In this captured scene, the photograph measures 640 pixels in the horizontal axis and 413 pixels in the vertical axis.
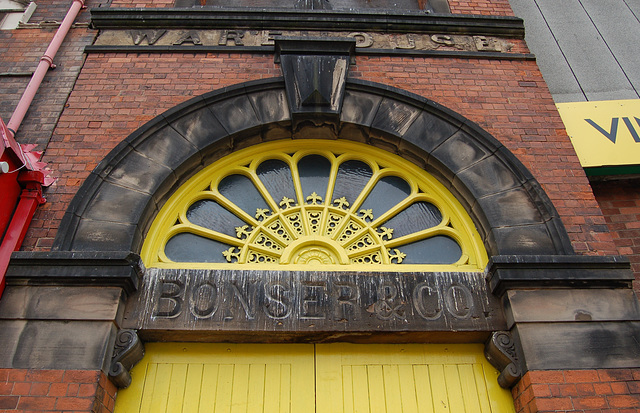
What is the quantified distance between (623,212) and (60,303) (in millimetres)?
5341

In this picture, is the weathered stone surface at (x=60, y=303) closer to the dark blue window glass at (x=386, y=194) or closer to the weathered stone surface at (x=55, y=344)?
the weathered stone surface at (x=55, y=344)

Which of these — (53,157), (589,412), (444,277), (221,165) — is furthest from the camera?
(221,165)

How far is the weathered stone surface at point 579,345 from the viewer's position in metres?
3.61

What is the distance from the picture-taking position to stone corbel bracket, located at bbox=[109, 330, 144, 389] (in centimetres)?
361

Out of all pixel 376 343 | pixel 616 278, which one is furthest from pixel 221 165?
pixel 616 278

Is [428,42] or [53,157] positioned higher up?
[428,42]

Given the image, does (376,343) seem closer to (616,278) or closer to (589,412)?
(589,412)

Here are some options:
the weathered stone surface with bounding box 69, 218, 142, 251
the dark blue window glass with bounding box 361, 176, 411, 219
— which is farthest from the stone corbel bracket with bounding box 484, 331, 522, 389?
the weathered stone surface with bounding box 69, 218, 142, 251

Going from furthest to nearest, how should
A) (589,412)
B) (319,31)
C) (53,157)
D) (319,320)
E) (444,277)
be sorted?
1. (319,31)
2. (53,157)
3. (444,277)
4. (319,320)
5. (589,412)

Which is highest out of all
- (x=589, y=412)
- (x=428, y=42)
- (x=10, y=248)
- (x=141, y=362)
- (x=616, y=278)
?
(x=428, y=42)

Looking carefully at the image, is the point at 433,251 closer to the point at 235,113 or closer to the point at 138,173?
the point at 235,113

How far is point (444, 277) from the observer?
4164 millimetres

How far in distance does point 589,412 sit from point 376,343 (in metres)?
1.57

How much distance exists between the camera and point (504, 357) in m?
3.77
